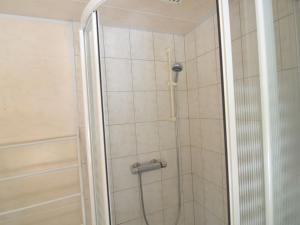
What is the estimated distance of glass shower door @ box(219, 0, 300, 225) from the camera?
55cm

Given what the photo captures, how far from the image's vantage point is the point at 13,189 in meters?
1.16

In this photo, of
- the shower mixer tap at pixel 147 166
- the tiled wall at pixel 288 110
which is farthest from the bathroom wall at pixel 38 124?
the tiled wall at pixel 288 110

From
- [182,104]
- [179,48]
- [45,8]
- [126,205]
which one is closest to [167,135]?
[182,104]

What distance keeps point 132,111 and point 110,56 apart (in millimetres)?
479

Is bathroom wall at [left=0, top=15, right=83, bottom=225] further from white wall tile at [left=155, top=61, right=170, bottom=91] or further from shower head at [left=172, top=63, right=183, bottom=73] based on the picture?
shower head at [left=172, top=63, right=183, bottom=73]

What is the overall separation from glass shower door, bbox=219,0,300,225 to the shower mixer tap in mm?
930

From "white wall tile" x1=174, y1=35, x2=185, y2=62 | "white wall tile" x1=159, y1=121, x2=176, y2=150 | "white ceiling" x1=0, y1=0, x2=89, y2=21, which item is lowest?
"white wall tile" x1=159, y1=121, x2=176, y2=150

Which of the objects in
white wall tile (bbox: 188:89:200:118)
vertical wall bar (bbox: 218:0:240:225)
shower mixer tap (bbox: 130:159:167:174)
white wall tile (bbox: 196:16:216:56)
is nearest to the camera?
vertical wall bar (bbox: 218:0:240:225)

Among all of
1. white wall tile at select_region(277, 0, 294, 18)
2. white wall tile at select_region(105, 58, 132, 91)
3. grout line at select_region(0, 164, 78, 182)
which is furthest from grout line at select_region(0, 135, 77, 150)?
white wall tile at select_region(277, 0, 294, 18)

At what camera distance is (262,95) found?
1.94ft

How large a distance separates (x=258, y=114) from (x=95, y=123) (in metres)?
0.78

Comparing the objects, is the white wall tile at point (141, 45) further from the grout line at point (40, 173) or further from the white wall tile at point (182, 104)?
the grout line at point (40, 173)

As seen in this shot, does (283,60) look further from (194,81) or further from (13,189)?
(13,189)

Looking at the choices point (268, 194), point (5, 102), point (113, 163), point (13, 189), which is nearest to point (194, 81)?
point (113, 163)
